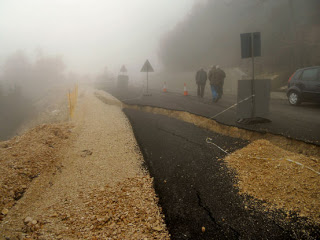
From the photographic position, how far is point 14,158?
214 inches

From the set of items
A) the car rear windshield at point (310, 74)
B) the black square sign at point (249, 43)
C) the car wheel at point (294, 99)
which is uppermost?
the black square sign at point (249, 43)

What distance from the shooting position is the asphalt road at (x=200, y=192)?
2809mm

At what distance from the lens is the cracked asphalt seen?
2.82 meters

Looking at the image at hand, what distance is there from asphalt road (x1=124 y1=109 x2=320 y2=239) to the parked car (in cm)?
582

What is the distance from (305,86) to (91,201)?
9930 millimetres

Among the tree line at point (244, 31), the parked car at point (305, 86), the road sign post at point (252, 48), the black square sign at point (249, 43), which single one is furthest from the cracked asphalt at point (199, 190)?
the tree line at point (244, 31)

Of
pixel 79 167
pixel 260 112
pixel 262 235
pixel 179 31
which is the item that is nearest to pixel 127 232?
pixel 262 235

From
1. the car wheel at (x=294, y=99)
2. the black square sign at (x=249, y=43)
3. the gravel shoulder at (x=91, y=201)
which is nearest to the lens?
the gravel shoulder at (x=91, y=201)

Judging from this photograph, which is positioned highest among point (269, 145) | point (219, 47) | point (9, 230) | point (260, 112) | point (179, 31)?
point (179, 31)

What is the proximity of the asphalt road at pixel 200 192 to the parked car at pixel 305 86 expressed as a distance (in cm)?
582

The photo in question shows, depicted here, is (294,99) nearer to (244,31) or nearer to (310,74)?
(310,74)

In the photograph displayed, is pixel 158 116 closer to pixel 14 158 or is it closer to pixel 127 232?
pixel 14 158

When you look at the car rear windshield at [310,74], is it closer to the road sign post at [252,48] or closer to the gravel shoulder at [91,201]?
the road sign post at [252,48]

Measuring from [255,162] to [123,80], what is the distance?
2370 centimetres
